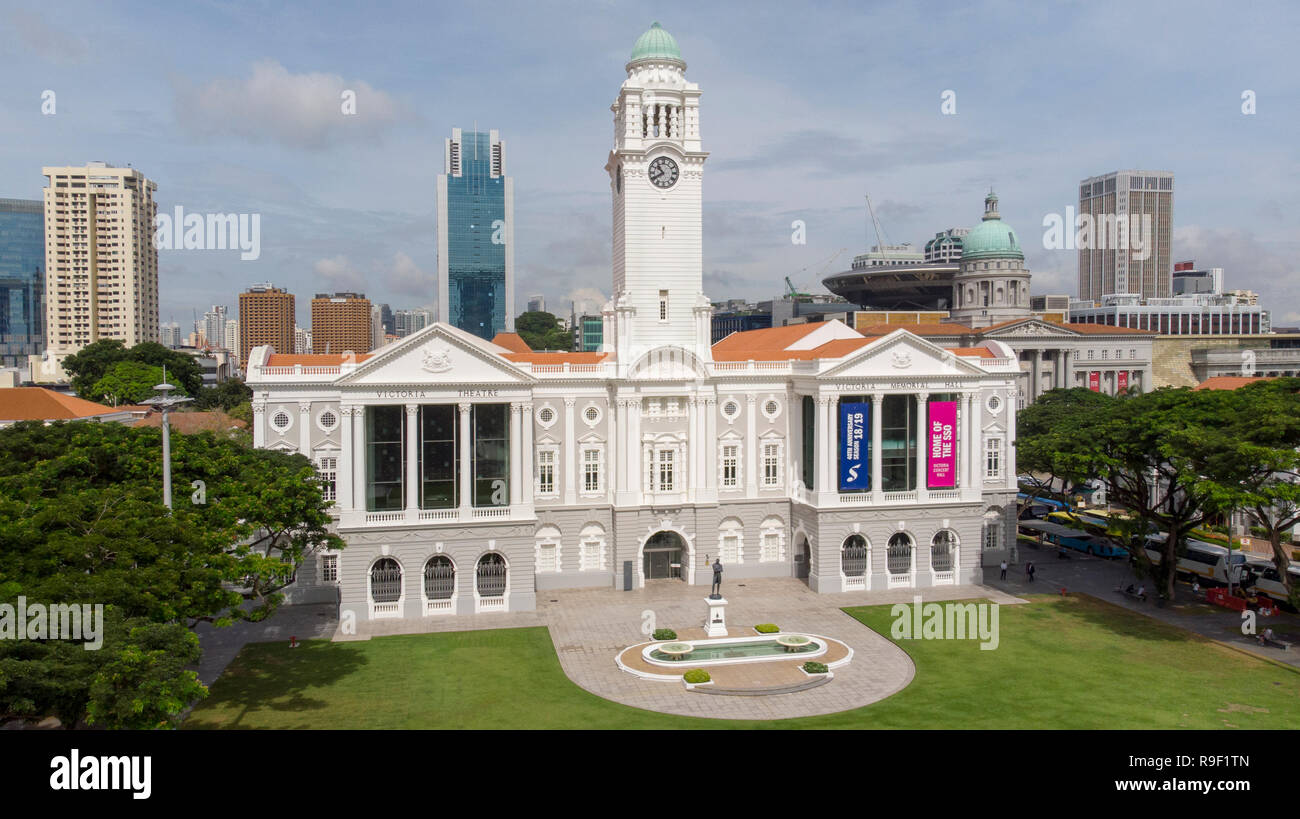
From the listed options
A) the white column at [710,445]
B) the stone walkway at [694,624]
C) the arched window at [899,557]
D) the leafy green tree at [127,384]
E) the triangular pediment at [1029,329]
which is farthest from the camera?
the triangular pediment at [1029,329]

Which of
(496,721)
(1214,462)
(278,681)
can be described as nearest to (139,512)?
(278,681)

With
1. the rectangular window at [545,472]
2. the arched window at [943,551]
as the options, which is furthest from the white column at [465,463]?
the arched window at [943,551]

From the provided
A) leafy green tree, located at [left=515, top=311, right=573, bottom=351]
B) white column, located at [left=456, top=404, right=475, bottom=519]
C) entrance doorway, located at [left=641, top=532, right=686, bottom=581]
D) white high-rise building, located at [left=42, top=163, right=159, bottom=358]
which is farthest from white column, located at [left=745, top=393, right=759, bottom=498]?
white high-rise building, located at [left=42, top=163, right=159, bottom=358]

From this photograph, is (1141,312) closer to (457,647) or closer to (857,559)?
(857,559)

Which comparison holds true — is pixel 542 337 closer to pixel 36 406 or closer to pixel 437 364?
pixel 36 406

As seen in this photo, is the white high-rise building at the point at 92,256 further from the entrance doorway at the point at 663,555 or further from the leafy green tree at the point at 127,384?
the entrance doorway at the point at 663,555

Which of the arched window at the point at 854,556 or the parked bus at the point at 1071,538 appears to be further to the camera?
the parked bus at the point at 1071,538

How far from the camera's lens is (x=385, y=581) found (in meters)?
44.6

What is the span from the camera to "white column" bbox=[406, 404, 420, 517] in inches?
1764

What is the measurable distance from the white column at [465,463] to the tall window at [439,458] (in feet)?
0.90

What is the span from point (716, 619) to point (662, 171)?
78.1 ft

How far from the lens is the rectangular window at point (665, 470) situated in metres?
50.2

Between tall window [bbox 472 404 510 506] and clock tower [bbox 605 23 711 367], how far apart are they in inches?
311

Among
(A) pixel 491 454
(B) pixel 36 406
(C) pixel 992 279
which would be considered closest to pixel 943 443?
(A) pixel 491 454
